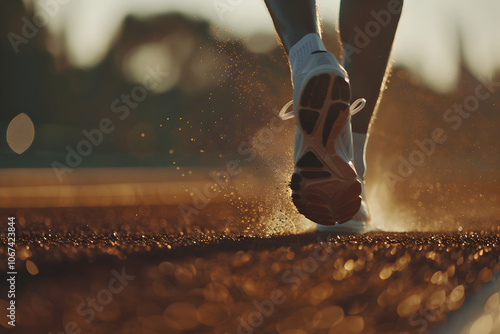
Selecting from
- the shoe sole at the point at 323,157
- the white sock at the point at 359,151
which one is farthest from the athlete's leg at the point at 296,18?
the white sock at the point at 359,151

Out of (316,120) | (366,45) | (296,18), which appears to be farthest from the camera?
(366,45)

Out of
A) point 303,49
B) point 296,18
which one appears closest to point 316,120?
point 303,49

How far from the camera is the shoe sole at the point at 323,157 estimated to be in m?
1.76

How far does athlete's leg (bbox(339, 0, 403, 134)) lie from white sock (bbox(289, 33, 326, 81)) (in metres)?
0.47

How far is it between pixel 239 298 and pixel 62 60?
25630 millimetres

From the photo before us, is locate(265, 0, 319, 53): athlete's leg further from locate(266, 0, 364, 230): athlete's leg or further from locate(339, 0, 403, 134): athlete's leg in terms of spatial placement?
locate(339, 0, 403, 134): athlete's leg

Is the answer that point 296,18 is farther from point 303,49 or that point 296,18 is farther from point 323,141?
point 323,141

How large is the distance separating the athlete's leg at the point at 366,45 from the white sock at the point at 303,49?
1.56ft

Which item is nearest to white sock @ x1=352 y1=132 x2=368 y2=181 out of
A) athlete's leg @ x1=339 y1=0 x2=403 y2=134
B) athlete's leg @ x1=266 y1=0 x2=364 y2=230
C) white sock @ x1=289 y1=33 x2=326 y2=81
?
athlete's leg @ x1=339 y1=0 x2=403 y2=134

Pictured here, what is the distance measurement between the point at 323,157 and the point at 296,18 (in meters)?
0.51

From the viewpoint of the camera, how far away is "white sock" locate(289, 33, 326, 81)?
1.86 m

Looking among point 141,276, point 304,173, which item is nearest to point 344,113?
point 304,173

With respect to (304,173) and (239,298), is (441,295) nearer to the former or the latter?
(239,298)

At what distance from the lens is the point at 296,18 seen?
6.33ft
